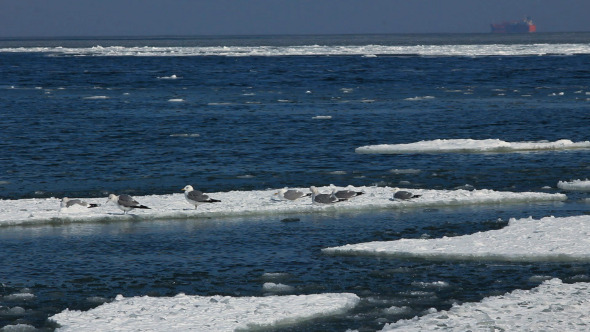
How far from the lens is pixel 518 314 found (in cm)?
1050

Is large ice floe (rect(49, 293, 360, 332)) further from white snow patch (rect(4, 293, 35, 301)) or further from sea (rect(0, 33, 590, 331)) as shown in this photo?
white snow patch (rect(4, 293, 35, 301))

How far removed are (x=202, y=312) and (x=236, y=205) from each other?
6.40 m

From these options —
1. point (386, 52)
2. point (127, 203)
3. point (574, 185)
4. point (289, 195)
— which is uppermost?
point (127, 203)

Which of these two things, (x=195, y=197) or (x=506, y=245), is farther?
(x=195, y=197)

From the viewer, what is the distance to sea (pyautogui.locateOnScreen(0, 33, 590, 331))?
12.1 metres

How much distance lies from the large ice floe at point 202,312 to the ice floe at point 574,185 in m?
9.18

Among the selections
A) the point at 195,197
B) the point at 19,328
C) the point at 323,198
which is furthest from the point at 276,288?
the point at 323,198

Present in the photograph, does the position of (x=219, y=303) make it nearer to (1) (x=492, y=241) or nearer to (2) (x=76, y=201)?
(1) (x=492, y=241)

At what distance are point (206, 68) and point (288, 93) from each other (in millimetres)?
26098

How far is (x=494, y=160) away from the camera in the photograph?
75.0 feet

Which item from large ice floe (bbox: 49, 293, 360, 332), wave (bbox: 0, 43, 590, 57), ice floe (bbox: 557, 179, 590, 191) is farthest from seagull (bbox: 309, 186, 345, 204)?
wave (bbox: 0, 43, 590, 57)

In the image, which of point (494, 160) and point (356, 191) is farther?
point (494, 160)

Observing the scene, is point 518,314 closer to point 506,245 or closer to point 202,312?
point 506,245

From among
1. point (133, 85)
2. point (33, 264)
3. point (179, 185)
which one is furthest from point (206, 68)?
point (33, 264)
